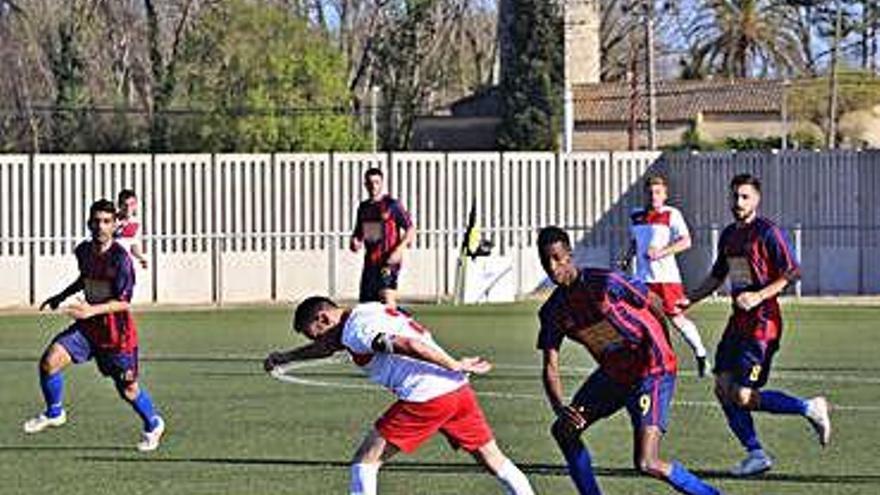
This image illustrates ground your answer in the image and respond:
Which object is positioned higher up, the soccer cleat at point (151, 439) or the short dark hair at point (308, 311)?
the short dark hair at point (308, 311)

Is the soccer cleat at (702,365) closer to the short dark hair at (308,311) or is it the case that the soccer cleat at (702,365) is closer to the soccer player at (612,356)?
the soccer player at (612,356)

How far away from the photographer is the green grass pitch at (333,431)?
12688 millimetres

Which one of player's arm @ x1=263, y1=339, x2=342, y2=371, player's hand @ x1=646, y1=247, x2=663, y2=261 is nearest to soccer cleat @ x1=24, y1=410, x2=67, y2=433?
player's arm @ x1=263, y1=339, x2=342, y2=371

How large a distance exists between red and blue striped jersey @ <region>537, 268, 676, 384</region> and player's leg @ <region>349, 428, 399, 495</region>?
3.19ft

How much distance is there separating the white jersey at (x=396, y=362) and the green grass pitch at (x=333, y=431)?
2.36 m

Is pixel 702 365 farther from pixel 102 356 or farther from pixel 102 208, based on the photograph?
pixel 102 208

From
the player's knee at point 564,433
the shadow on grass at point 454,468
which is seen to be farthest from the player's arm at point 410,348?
the shadow on grass at point 454,468

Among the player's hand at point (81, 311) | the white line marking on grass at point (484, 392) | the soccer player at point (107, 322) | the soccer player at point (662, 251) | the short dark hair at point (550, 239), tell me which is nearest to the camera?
the short dark hair at point (550, 239)

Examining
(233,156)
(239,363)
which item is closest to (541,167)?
(233,156)

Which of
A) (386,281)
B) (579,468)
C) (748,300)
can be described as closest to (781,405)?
(748,300)

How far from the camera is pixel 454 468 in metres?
13.4

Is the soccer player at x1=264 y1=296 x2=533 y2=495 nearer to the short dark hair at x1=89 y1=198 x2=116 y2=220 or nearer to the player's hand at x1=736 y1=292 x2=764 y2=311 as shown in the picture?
the player's hand at x1=736 y1=292 x2=764 y2=311

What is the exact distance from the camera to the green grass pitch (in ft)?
41.6

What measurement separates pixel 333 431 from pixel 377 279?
5593 millimetres
